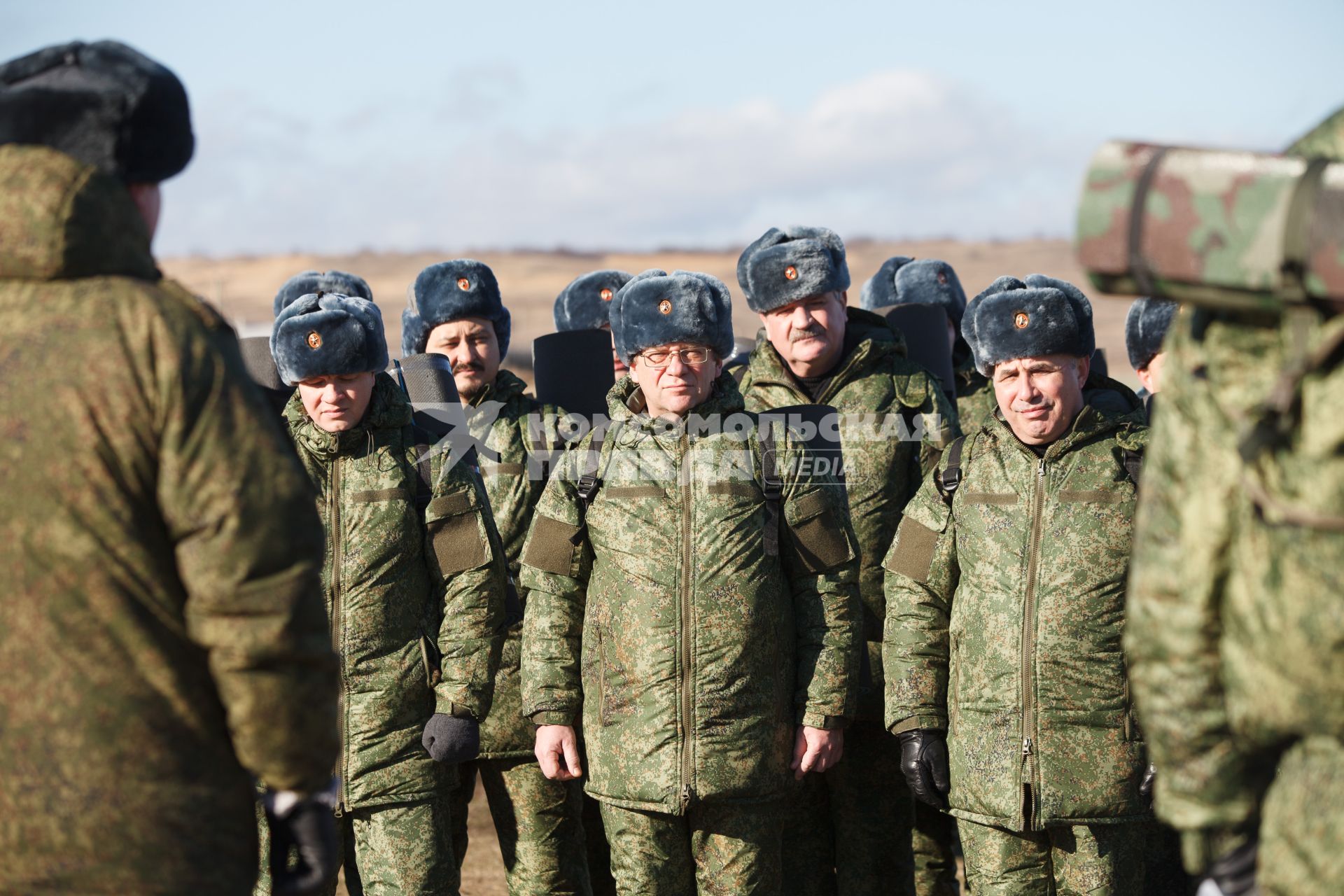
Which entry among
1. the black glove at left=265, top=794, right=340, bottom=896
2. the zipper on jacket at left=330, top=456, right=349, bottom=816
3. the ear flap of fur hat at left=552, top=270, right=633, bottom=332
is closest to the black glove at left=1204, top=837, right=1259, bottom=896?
the black glove at left=265, top=794, right=340, bottom=896

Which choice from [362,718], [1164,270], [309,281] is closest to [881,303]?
[309,281]

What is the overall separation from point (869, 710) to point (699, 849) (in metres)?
1.28

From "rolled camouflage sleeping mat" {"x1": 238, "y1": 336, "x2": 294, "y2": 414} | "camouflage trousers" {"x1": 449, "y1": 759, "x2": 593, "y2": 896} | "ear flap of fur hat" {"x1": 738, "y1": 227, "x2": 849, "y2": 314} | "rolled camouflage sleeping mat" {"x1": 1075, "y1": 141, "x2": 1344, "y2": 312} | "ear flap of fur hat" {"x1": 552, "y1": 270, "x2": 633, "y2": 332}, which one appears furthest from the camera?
"ear flap of fur hat" {"x1": 552, "y1": 270, "x2": 633, "y2": 332}

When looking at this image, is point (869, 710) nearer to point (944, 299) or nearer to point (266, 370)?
point (266, 370)

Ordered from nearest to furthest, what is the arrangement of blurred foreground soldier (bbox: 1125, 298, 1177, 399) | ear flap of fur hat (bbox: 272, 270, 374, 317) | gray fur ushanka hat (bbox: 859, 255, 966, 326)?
blurred foreground soldier (bbox: 1125, 298, 1177, 399)
ear flap of fur hat (bbox: 272, 270, 374, 317)
gray fur ushanka hat (bbox: 859, 255, 966, 326)

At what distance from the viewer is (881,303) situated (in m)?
9.23

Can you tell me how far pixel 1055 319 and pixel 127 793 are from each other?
11.3 feet

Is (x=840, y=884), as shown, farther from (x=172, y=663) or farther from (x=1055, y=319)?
(x=172, y=663)

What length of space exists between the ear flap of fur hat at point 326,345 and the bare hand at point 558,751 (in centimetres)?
136

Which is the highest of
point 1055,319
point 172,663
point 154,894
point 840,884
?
point 1055,319

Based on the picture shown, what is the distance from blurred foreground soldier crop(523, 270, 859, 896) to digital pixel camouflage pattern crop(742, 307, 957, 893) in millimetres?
1036

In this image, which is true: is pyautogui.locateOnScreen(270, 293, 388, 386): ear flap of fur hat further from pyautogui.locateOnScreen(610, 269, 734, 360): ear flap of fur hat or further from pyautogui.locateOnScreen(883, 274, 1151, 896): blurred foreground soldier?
pyautogui.locateOnScreen(883, 274, 1151, 896): blurred foreground soldier

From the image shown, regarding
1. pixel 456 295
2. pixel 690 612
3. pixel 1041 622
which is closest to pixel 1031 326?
pixel 1041 622

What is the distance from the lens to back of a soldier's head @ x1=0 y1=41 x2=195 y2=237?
9.93ft
